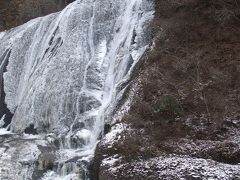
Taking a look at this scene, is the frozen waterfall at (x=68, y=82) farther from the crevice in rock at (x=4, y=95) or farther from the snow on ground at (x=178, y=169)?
the snow on ground at (x=178, y=169)

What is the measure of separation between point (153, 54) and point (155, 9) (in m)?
3.05

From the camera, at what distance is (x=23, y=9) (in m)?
31.6

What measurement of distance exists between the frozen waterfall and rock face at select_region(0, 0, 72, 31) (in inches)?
368

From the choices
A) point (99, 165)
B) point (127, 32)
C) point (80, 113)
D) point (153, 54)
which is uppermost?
point (127, 32)

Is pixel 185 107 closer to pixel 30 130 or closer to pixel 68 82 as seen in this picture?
pixel 68 82

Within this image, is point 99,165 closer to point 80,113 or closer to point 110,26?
point 80,113

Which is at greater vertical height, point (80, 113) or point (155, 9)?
point (155, 9)

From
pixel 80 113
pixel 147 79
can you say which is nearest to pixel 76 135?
pixel 80 113

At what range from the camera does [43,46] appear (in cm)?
2059

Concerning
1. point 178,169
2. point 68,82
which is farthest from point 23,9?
point 178,169

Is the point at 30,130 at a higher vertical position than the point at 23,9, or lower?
lower

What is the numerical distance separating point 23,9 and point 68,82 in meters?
15.8

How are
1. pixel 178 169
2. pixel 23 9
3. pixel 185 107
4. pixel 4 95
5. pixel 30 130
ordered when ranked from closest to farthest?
pixel 178 169
pixel 185 107
pixel 30 130
pixel 4 95
pixel 23 9

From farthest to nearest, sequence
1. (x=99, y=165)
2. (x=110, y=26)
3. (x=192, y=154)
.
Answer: (x=110, y=26) < (x=99, y=165) < (x=192, y=154)
